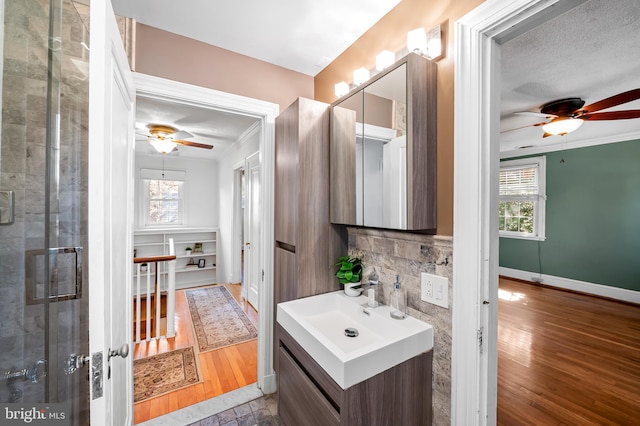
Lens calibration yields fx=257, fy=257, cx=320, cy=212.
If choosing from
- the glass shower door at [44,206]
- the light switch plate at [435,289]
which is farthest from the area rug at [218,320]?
the light switch plate at [435,289]

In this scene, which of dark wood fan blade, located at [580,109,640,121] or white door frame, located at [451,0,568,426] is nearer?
white door frame, located at [451,0,568,426]

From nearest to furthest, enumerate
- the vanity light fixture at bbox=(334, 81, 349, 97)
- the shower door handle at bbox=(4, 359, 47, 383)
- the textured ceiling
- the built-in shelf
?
the shower door handle at bbox=(4, 359, 47, 383), the textured ceiling, the vanity light fixture at bbox=(334, 81, 349, 97), the built-in shelf

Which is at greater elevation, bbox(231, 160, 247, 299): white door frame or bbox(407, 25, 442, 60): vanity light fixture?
bbox(407, 25, 442, 60): vanity light fixture

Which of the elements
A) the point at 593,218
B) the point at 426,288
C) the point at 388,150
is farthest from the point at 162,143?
the point at 593,218

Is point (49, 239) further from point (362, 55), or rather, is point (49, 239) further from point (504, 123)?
point (504, 123)

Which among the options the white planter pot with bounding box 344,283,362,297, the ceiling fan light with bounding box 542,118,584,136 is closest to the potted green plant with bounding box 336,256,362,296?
the white planter pot with bounding box 344,283,362,297

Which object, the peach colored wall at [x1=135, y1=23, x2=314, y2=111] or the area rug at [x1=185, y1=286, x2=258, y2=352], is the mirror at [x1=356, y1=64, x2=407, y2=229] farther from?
the area rug at [x1=185, y1=286, x2=258, y2=352]

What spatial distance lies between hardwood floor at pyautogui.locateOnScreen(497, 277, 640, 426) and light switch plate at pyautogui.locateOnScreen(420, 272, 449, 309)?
1.37 meters

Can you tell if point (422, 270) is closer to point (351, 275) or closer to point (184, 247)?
point (351, 275)

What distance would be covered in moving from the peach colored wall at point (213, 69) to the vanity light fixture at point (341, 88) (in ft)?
1.48

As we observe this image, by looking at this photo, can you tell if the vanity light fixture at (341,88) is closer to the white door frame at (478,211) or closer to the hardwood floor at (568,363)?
the white door frame at (478,211)

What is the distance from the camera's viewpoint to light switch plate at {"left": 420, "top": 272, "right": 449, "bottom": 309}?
1153mm

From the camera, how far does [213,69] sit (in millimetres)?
1812

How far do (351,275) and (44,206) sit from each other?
5.07ft
